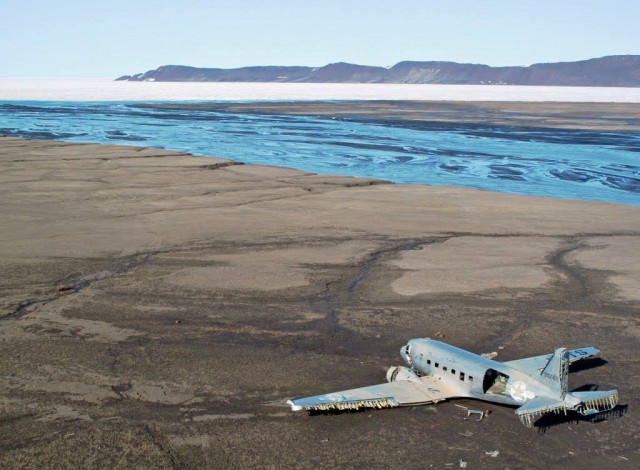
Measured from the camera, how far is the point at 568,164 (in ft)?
187

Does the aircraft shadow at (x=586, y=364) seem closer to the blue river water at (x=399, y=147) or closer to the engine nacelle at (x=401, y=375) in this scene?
the engine nacelle at (x=401, y=375)

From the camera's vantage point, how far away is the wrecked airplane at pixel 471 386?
14.4 meters

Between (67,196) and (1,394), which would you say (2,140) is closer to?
(67,196)

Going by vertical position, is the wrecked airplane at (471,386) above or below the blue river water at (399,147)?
below

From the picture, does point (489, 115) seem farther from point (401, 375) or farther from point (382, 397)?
point (382, 397)

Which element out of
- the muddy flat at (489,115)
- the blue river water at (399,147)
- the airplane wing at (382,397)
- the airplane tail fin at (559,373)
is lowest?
the airplane wing at (382,397)

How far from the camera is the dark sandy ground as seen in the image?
46.2 feet

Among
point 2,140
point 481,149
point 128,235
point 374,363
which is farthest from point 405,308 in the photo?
point 2,140

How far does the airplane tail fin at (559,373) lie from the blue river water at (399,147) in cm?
3065

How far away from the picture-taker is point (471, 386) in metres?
15.6

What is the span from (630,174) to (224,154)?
3033cm

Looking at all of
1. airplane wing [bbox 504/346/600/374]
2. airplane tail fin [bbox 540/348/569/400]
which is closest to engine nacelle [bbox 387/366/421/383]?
airplane wing [bbox 504/346/600/374]

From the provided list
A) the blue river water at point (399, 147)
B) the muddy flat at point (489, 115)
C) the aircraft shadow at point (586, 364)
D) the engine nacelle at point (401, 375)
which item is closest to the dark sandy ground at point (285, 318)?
the aircraft shadow at point (586, 364)

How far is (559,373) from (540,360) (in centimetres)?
270
